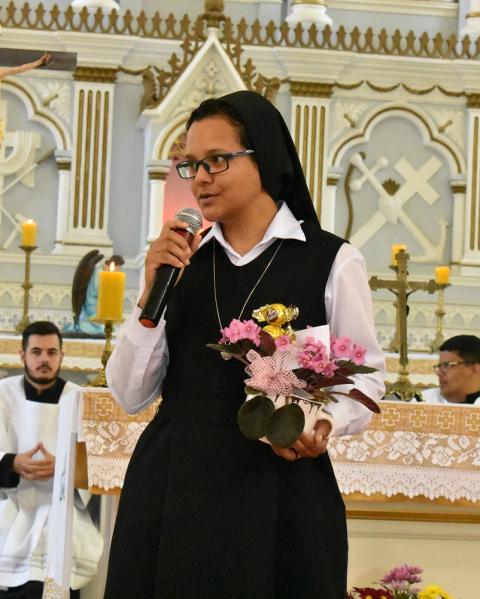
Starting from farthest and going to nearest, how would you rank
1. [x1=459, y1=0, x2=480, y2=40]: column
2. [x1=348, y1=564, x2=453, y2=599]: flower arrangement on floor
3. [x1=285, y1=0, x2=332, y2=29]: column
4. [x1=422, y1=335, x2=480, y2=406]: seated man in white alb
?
[x1=459, y1=0, x2=480, y2=40]: column, [x1=285, y1=0, x2=332, y2=29]: column, [x1=422, y1=335, x2=480, y2=406]: seated man in white alb, [x1=348, y1=564, x2=453, y2=599]: flower arrangement on floor

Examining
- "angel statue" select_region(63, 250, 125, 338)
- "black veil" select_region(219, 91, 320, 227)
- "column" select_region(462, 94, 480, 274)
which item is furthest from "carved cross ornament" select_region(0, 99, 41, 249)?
"black veil" select_region(219, 91, 320, 227)

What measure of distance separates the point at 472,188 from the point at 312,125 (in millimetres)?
1598

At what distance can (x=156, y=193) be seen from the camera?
11.4 metres

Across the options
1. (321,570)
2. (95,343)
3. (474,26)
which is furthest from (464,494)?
(474,26)

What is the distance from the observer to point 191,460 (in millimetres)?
2598

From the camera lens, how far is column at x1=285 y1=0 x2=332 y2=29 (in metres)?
12.3

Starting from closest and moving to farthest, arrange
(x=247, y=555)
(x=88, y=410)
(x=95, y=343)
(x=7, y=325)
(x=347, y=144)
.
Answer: (x=247, y=555), (x=88, y=410), (x=95, y=343), (x=7, y=325), (x=347, y=144)

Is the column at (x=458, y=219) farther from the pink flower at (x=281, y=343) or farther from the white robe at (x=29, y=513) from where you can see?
the pink flower at (x=281, y=343)

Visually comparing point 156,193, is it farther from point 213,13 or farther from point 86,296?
point 213,13

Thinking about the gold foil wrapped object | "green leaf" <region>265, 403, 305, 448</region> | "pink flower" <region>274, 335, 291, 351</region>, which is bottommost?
"green leaf" <region>265, 403, 305, 448</region>

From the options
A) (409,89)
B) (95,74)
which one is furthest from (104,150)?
(409,89)

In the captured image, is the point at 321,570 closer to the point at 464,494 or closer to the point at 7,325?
the point at 464,494

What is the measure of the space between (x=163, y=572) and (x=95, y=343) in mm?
6681

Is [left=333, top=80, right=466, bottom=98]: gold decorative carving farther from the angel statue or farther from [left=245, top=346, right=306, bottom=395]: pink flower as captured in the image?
[left=245, top=346, right=306, bottom=395]: pink flower
